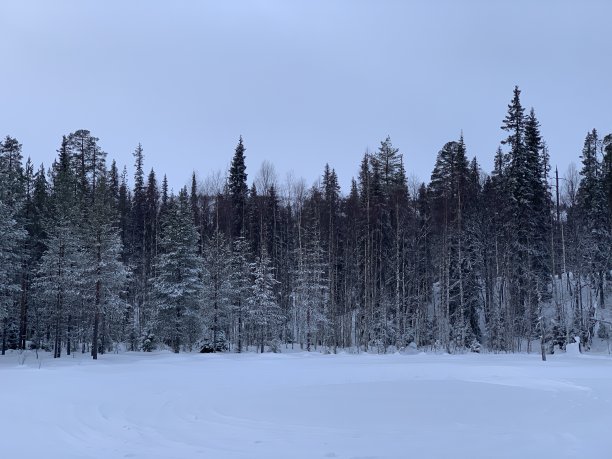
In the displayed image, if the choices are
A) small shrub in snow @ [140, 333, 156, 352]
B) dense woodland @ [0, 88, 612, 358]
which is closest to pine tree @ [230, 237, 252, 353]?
dense woodland @ [0, 88, 612, 358]

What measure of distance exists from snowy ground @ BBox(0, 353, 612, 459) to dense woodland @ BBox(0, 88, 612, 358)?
16.7 metres

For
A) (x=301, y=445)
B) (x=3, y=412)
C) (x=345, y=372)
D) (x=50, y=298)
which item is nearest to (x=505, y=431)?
(x=301, y=445)

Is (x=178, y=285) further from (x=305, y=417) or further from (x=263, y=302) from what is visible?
(x=305, y=417)

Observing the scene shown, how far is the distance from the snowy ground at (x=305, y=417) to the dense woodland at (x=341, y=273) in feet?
54.9

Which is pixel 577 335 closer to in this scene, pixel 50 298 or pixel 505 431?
pixel 505 431

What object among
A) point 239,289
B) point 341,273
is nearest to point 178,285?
point 239,289

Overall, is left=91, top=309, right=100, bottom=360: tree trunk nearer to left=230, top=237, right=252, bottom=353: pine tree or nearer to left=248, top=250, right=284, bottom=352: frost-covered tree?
left=230, top=237, right=252, bottom=353: pine tree

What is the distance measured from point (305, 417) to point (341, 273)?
35.2 metres

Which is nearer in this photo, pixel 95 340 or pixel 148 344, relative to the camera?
pixel 95 340

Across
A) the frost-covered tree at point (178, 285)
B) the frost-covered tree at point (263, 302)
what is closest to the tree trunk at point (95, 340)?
the frost-covered tree at point (178, 285)

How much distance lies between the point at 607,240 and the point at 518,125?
11.3m

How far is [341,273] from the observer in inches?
1774

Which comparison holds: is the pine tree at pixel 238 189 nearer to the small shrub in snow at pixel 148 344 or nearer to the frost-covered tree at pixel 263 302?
the frost-covered tree at pixel 263 302

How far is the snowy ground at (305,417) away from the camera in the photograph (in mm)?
7328
